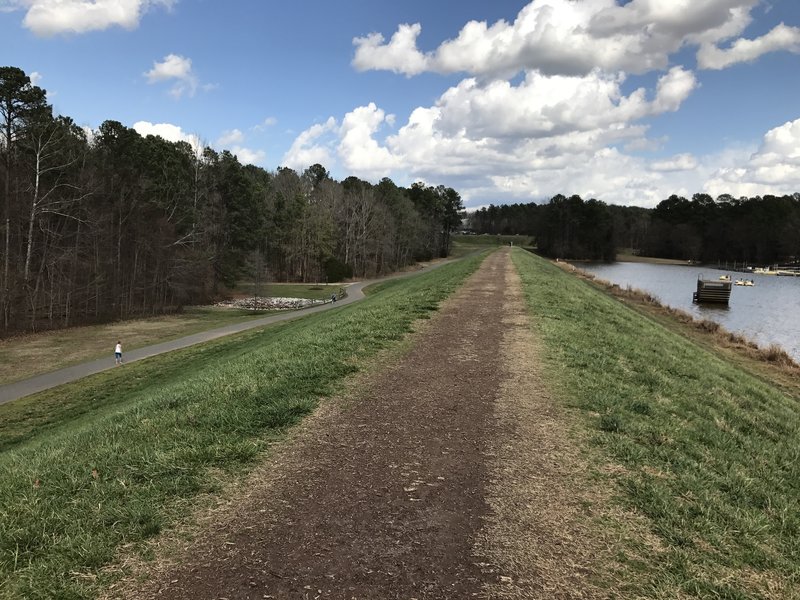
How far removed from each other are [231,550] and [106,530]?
101 cm

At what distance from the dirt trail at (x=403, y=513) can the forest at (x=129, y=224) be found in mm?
35137

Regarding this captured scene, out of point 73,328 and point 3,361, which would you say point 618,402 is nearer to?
point 3,361

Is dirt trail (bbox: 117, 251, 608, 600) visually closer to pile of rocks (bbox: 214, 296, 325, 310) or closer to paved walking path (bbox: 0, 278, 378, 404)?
paved walking path (bbox: 0, 278, 378, 404)

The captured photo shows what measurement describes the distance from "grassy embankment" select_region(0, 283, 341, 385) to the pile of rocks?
2.74 metres

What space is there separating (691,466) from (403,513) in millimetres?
3281

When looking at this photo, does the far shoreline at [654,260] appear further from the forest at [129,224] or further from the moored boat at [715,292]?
the moored boat at [715,292]

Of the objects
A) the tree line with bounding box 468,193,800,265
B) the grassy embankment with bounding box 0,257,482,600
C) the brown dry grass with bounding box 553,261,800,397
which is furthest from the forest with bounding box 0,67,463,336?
the tree line with bounding box 468,193,800,265

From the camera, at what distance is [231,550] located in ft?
12.3

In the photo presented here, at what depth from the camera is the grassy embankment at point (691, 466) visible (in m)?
3.64

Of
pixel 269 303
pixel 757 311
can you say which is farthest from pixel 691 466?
pixel 269 303

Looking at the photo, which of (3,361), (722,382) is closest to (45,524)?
(722,382)

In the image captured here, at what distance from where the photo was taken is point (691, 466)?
5422 millimetres

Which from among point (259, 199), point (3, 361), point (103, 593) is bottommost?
point (3, 361)

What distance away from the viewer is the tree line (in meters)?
106
